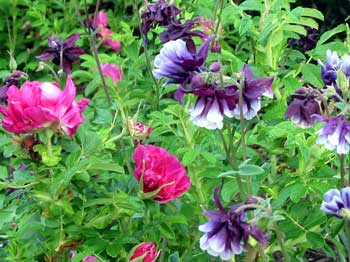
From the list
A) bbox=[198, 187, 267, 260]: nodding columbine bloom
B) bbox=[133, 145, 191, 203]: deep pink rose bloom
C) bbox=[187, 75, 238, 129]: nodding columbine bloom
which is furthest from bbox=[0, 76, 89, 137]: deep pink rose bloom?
bbox=[198, 187, 267, 260]: nodding columbine bloom

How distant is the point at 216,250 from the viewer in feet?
4.57

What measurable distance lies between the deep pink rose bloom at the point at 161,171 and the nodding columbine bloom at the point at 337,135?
0.35 meters

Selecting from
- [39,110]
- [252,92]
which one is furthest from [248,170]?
[39,110]

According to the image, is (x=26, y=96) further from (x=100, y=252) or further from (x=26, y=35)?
(x=26, y=35)

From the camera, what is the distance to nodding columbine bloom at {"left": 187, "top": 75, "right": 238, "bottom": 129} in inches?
57.4

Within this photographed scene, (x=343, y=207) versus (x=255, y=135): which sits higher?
(x=343, y=207)

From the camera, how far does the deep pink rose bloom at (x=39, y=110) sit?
→ 5.20 feet

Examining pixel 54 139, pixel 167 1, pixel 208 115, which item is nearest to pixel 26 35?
pixel 167 1

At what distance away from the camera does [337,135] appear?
1.44 m

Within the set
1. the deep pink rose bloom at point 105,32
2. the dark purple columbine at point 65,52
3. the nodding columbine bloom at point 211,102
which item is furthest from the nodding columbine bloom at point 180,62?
the deep pink rose bloom at point 105,32

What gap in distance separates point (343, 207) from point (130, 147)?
26.0 inches

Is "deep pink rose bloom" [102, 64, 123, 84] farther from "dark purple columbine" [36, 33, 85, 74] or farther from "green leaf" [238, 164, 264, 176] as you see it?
"green leaf" [238, 164, 264, 176]

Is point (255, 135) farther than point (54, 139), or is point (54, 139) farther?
point (255, 135)

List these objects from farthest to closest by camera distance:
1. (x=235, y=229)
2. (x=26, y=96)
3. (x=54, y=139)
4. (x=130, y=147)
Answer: (x=130, y=147) → (x=54, y=139) → (x=26, y=96) → (x=235, y=229)
